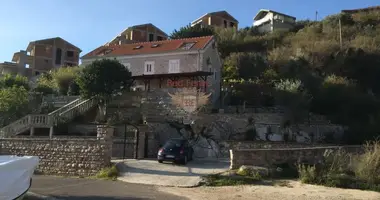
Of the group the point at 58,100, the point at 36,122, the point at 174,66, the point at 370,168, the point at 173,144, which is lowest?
the point at 370,168

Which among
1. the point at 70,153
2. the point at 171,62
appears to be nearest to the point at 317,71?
the point at 171,62

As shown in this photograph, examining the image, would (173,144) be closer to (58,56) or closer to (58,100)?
(58,100)

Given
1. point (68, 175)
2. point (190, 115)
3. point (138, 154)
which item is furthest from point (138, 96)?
point (68, 175)

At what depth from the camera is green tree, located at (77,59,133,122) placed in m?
28.9

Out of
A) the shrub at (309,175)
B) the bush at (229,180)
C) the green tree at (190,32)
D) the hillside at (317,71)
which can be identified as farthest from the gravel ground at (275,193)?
the green tree at (190,32)

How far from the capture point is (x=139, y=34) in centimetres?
6444

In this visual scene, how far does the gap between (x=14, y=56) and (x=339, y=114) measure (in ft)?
198

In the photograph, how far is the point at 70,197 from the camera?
11.6 metres

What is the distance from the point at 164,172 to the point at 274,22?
174 feet

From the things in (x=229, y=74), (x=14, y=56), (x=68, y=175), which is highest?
(x=14, y=56)

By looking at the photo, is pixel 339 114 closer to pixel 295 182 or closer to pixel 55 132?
pixel 295 182

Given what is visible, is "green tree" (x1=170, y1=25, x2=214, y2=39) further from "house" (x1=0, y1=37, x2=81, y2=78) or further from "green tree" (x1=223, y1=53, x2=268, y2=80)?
"house" (x1=0, y1=37, x2=81, y2=78)

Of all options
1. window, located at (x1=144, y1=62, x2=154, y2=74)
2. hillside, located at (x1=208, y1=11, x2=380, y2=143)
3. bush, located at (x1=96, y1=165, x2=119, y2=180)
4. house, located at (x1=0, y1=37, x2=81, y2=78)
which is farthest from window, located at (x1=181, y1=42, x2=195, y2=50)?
house, located at (x1=0, y1=37, x2=81, y2=78)

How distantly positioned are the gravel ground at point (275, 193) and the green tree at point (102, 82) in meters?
16.6
